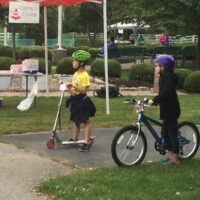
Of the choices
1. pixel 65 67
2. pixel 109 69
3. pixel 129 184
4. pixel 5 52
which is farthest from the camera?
pixel 5 52

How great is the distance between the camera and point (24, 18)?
12789 millimetres

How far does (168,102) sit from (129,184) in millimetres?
1457

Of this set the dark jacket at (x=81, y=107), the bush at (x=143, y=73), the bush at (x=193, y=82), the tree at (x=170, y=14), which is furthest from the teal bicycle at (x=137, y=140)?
the tree at (x=170, y=14)

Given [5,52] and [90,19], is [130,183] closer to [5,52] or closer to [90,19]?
[5,52]

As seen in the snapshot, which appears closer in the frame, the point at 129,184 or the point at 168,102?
the point at 129,184

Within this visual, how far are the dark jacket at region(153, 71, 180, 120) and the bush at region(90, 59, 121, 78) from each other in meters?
13.7

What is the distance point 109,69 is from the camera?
2125 centimetres

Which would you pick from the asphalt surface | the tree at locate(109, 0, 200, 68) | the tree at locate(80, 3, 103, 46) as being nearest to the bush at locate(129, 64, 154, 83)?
the tree at locate(109, 0, 200, 68)

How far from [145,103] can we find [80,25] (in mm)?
52367

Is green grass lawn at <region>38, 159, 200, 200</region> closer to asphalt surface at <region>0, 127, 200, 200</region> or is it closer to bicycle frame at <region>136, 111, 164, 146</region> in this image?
asphalt surface at <region>0, 127, 200, 200</region>

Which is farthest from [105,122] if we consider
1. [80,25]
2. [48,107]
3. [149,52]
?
[80,25]

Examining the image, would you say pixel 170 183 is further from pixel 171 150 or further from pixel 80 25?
pixel 80 25

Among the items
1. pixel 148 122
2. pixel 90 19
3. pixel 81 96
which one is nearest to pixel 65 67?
pixel 81 96

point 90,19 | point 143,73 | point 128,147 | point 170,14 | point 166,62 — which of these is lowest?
point 128,147
